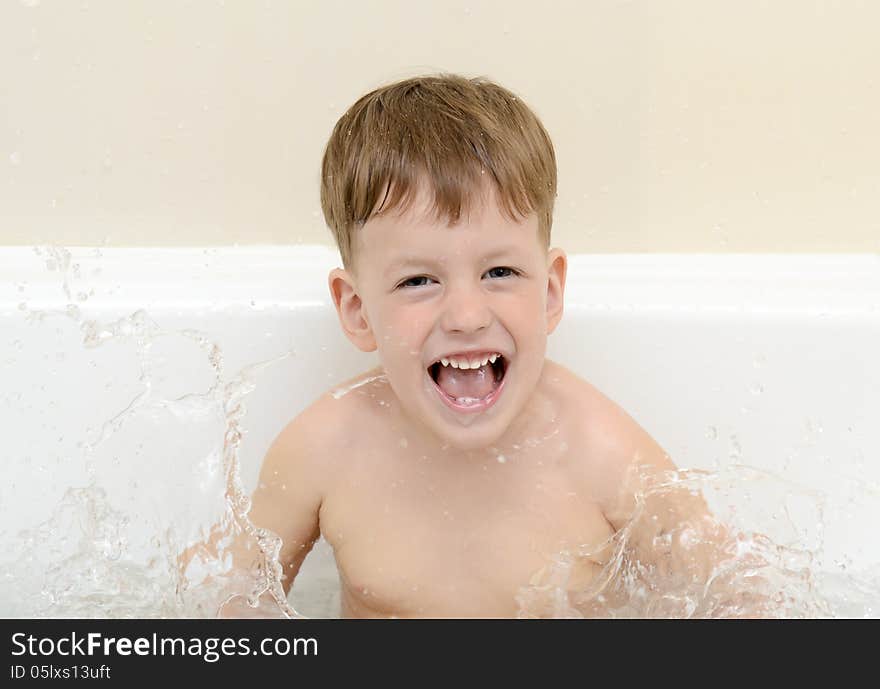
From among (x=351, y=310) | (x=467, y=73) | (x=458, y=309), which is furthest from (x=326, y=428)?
(x=467, y=73)

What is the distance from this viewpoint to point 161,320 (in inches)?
48.6

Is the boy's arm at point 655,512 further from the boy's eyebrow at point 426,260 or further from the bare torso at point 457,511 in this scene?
the boy's eyebrow at point 426,260

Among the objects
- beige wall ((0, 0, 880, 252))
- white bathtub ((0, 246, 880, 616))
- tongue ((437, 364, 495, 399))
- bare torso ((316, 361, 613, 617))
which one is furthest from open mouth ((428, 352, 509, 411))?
beige wall ((0, 0, 880, 252))

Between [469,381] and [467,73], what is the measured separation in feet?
1.33

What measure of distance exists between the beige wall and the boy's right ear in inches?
10.4

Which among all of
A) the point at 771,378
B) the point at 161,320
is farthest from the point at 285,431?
the point at 771,378

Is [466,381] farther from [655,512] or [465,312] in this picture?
[655,512]

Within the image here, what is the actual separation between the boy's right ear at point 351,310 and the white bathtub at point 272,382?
134mm

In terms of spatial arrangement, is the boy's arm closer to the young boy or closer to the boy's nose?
the young boy

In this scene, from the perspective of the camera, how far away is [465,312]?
3.17 ft

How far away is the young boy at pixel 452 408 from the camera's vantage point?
0.98m
